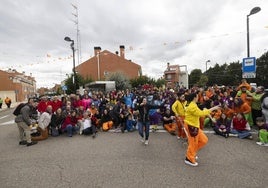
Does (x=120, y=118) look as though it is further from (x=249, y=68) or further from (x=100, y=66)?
(x=100, y=66)

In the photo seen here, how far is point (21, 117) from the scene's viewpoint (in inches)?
292

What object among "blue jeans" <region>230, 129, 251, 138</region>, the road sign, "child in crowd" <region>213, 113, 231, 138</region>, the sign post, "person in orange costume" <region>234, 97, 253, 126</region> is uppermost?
the sign post

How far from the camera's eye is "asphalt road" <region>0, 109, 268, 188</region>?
4.24m

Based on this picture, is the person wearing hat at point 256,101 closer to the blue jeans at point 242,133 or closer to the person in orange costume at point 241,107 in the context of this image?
the person in orange costume at point 241,107

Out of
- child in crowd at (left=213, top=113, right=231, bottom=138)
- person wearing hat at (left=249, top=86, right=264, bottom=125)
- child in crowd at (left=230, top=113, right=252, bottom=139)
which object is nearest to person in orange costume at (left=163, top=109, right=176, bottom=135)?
child in crowd at (left=213, top=113, right=231, bottom=138)

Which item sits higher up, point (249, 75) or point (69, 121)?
point (249, 75)

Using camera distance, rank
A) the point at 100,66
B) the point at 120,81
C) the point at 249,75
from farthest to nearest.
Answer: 1. the point at 100,66
2. the point at 120,81
3. the point at 249,75

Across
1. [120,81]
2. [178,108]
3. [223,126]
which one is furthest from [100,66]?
[178,108]

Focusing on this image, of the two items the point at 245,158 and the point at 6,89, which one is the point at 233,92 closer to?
the point at 245,158

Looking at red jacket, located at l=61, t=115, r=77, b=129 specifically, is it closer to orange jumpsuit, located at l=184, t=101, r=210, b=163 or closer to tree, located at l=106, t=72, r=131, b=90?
orange jumpsuit, located at l=184, t=101, r=210, b=163

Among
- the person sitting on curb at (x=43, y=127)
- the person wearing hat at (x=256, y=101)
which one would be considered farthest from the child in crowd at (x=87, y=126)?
the person wearing hat at (x=256, y=101)

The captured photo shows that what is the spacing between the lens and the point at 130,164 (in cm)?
519

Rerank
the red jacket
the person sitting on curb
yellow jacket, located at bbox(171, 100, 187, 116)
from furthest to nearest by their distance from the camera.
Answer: the red jacket < the person sitting on curb < yellow jacket, located at bbox(171, 100, 187, 116)

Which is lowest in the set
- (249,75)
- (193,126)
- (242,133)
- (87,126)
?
(242,133)
